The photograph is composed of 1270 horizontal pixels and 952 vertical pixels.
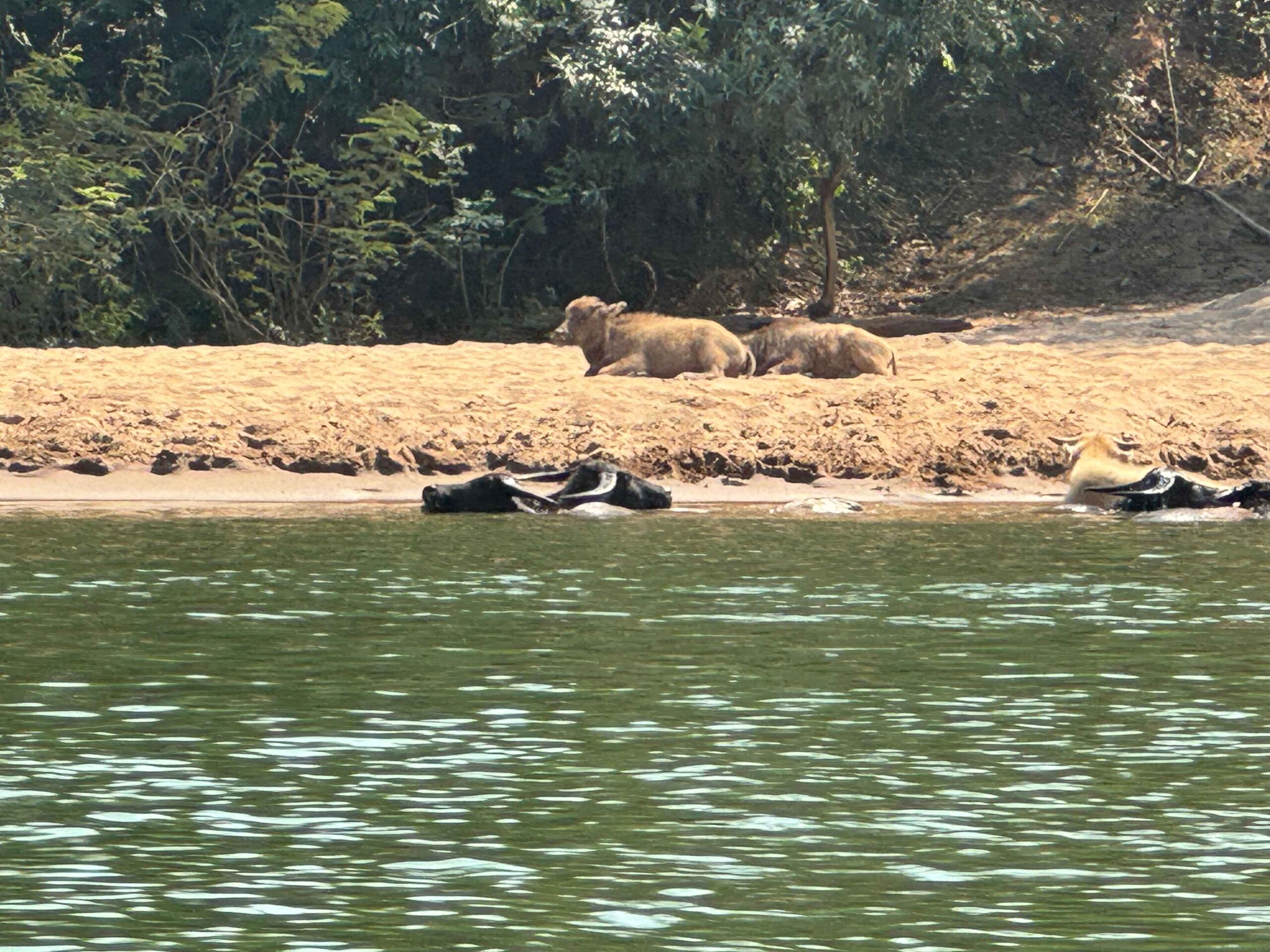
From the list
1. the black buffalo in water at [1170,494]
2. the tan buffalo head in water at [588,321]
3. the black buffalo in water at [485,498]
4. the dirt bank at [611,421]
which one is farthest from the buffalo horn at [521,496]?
the tan buffalo head in water at [588,321]

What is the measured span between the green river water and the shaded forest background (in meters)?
14.9

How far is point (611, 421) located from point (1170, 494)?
202 inches

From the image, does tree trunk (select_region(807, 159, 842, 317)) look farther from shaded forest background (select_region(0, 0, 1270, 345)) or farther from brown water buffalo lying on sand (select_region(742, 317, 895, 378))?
brown water buffalo lying on sand (select_region(742, 317, 895, 378))

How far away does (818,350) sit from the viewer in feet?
78.0

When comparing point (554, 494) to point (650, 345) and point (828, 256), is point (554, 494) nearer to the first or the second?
point (650, 345)

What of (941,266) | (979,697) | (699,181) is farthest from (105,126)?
(979,697)

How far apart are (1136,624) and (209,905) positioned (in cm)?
697

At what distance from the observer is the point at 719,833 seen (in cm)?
730

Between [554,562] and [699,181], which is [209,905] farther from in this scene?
[699,181]

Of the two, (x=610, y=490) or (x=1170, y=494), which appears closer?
(x=1170, y=494)

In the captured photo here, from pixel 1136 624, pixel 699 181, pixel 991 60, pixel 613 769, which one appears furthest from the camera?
pixel 991 60

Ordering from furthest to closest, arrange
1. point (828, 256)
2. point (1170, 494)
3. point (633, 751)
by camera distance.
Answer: point (828, 256) → point (1170, 494) → point (633, 751)

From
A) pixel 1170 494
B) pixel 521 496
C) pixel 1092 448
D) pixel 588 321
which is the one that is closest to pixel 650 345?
pixel 588 321

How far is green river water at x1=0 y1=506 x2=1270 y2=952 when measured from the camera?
6.36m
